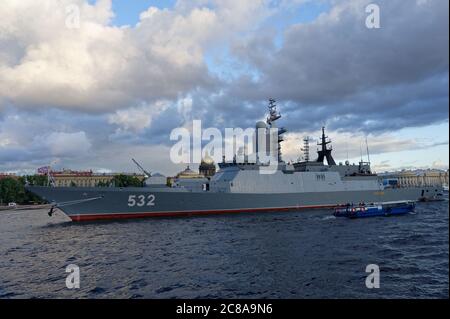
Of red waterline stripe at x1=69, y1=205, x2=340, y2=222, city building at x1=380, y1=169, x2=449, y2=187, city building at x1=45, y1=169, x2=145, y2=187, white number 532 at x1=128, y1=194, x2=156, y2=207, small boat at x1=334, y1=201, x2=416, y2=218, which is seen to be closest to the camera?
small boat at x1=334, y1=201, x2=416, y2=218

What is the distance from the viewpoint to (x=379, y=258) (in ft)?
50.2

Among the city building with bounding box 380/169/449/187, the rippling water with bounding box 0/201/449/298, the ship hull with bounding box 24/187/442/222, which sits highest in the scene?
the city building with bounding box 380/169/449/187

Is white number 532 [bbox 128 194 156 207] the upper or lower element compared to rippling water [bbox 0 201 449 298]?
upper

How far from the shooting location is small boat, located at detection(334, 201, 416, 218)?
3170cm

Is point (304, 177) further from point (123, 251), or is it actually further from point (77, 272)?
point (77, 272)

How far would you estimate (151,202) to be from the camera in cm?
3309

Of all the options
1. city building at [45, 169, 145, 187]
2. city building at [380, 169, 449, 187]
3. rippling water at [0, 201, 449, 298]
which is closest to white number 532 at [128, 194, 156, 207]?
rippling water at [0, 201, 449, 298]

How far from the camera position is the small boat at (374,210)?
31703 millimetres

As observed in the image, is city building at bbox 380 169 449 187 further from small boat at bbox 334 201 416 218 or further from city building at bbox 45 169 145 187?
city building at bbox 45 169 145 187

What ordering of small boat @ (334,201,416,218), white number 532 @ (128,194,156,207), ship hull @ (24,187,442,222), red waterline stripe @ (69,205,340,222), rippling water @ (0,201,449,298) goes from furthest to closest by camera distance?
white number 532 @ (128,194,156,207) → red waterline stripe @ (69,205,340,222) → small boat @ (334,201,416,218) → ship hull @ (24,187,442,222) → rippling water @ (0,201,449,298)

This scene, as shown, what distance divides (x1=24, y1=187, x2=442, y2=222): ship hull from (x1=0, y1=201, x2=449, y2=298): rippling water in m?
5.98

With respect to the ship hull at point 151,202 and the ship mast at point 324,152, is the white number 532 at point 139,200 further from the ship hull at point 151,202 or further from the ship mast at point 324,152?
the ship mast at point 324,152

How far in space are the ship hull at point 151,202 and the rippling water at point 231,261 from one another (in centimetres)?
598
